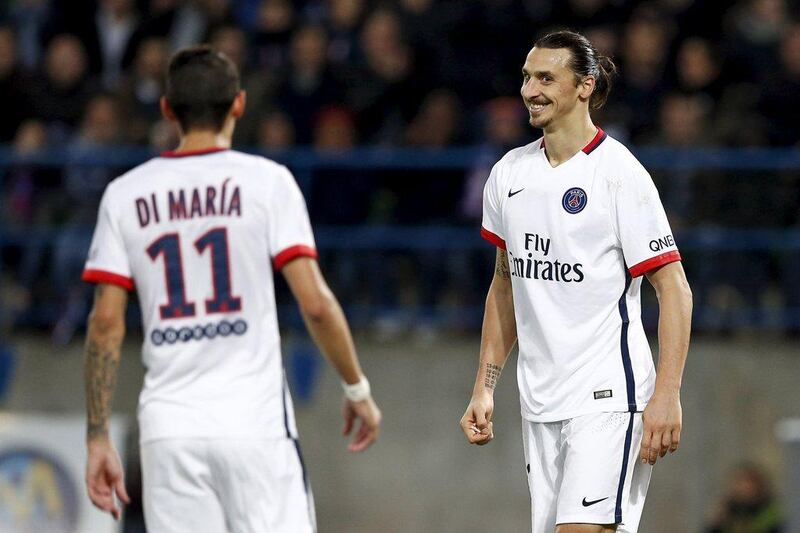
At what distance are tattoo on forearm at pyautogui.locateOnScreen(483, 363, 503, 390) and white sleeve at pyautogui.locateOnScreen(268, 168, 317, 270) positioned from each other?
941 mm

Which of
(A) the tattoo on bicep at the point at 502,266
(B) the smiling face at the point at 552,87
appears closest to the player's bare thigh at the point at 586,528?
(A) the tattoo on bicep at the point at 502,266

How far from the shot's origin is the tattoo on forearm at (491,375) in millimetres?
5609

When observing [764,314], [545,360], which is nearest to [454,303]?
[764,314]

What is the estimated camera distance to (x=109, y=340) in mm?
5180

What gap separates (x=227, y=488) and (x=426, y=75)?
7037 millimetres

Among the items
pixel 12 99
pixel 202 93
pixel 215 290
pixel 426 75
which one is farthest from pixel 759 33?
pixel 215 290

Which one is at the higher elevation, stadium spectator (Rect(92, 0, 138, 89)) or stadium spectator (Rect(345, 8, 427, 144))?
stadium spectator (Rect(92, 0, 138, 89))

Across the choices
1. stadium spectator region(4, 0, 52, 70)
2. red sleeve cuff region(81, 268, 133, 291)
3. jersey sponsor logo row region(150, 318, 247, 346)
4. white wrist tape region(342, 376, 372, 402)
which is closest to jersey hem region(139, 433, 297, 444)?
jersey sponsor logo row region(150, 318, 247, 346)

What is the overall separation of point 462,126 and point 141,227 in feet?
20.8

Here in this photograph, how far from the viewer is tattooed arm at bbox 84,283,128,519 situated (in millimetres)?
5148

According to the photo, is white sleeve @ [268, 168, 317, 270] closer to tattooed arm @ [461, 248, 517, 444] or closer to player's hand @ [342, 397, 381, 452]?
player's hand @ [342, 397, 381, 452]

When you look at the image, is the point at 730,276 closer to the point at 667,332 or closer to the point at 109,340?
the point at 667,332

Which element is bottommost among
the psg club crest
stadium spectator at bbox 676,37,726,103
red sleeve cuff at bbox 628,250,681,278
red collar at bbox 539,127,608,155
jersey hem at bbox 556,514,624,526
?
jersey hem at bbox 556,514,624,526

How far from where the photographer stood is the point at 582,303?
17.7ft
